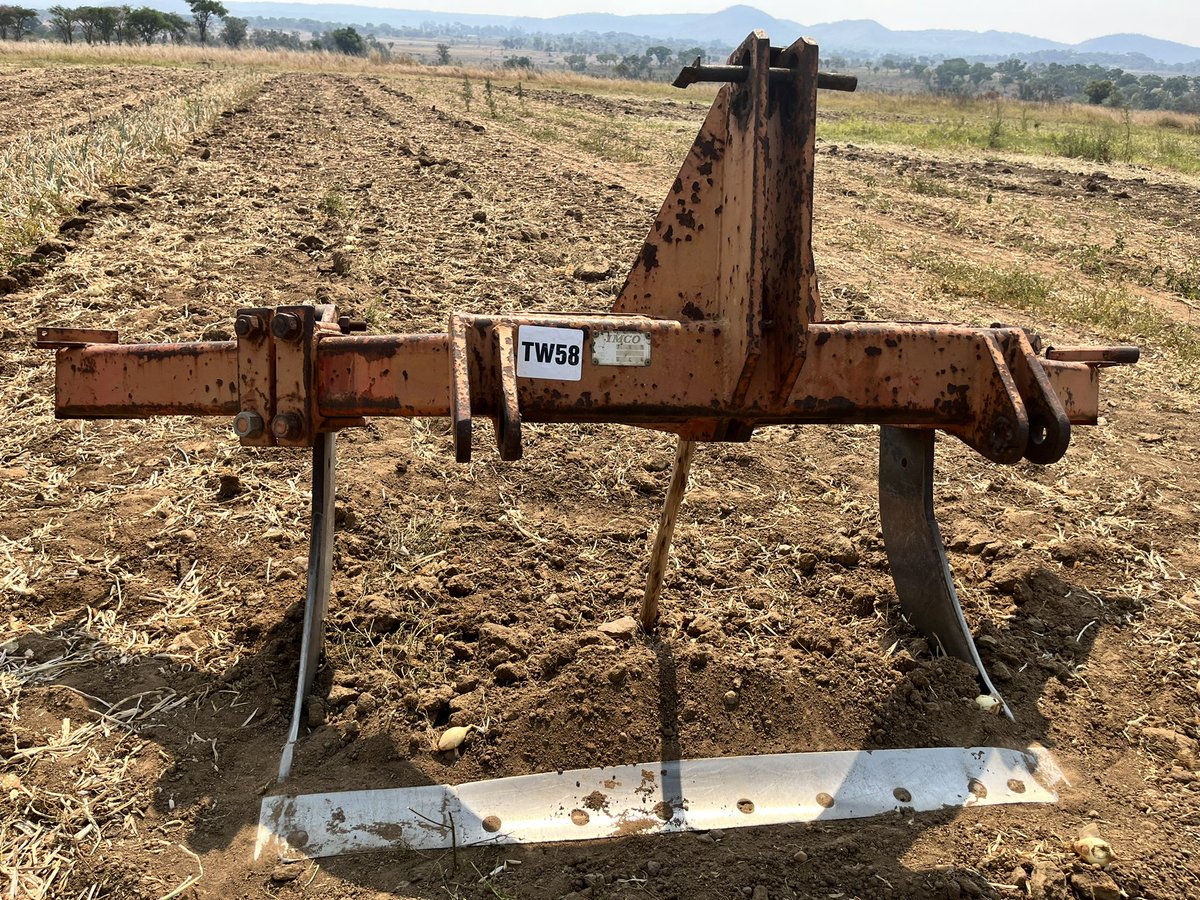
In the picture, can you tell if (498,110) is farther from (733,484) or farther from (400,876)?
(400,876)

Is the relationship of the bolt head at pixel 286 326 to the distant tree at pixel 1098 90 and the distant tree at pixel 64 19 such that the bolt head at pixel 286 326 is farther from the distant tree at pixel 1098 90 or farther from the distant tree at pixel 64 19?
the distant tree at pixel 64 19

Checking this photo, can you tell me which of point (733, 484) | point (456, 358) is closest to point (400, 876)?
point (456, 358)

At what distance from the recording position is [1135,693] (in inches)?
113

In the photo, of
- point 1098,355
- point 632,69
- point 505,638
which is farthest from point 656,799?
point 632,69

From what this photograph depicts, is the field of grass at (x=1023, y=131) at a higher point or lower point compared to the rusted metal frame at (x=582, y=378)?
higher

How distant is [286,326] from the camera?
6.81 feet

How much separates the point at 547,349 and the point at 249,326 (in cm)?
76

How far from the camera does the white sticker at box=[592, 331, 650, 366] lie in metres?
2.02

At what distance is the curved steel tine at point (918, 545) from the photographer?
2936mm

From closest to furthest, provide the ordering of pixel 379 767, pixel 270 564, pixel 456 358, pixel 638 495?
pixel 456 358, pixel 379 767, pixel 270 564, pixel 638 495

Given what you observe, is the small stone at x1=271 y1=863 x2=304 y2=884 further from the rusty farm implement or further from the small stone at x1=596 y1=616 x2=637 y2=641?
the small stone at x1=596 y1=616 x2=637 y2=641

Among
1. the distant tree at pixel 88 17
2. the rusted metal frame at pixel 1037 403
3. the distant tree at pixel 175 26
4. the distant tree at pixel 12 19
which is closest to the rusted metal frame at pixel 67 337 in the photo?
the rusted metal frame at pixel 1037 403

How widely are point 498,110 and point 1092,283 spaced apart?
16105 mm

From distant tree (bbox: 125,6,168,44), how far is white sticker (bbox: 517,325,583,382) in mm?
72427
